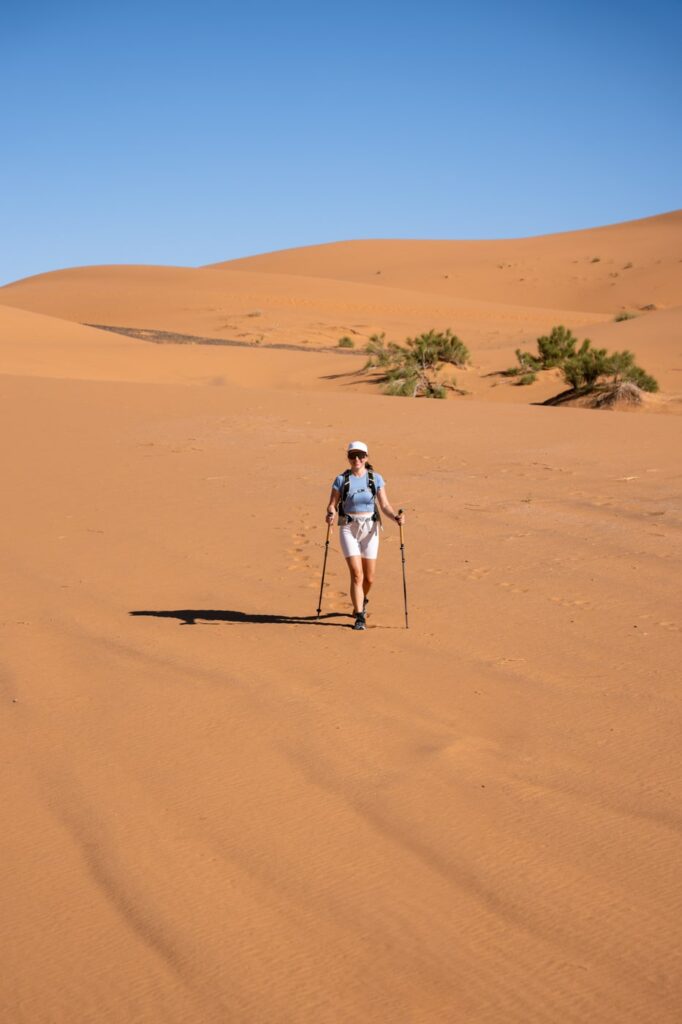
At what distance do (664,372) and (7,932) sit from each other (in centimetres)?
2658

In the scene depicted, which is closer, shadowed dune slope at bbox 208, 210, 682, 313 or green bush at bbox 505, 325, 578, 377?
green bush at bbox 505, 325, 578, 377

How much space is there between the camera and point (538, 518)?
38.9 feet

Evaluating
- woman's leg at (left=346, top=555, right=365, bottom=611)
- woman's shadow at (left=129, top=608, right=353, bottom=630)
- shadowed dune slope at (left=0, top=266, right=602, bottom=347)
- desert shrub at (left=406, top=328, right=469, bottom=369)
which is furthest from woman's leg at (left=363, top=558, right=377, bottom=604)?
shadowed dune slope at (left=0, top=266, right=602, bottom=347)

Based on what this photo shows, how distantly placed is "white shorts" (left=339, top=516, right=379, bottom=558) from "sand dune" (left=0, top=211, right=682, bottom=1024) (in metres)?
0.55

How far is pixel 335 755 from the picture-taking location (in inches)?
219

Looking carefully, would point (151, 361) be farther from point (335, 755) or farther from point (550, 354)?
point (335, 755)

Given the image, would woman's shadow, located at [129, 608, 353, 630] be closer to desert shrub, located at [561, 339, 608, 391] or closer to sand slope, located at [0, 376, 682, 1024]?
sand slope, located at [0, 376, 682, 1024]

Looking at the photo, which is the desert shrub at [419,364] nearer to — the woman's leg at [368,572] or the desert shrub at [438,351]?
the desert shrub at [438,351]

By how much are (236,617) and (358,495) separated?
1.29 meters

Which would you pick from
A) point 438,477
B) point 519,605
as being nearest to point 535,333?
point 438,477

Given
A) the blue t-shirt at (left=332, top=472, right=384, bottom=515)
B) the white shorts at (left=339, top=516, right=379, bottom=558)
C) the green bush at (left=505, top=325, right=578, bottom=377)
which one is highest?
the green bush at (left=505, top=325, right=578, bottom=377)

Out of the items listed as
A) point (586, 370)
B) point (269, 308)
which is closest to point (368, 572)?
point (586, 370)

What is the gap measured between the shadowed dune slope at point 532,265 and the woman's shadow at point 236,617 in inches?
2420

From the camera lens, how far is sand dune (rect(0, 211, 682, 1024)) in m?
3.73
